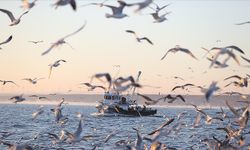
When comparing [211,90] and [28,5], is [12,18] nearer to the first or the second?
[28,5]

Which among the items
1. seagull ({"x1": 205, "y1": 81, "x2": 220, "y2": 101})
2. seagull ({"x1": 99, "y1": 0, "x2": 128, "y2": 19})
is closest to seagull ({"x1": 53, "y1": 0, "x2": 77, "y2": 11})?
seagull ({"x1": 99, "y1": 0, "x2": 128, "y2": 19})

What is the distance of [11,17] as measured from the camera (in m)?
16.5

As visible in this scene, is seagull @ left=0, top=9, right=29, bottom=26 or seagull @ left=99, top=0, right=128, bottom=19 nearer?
seagull @ left=99, top=0, right=128, bottom=19

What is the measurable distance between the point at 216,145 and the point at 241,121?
9.82ft

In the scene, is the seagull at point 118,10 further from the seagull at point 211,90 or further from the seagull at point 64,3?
the seagull at point 211,90

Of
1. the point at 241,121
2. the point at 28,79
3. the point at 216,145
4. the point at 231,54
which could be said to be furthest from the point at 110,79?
the point at 28,79

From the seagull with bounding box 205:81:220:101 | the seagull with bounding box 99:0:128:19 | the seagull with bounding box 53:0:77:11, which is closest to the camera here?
the seagull with bounding box 205:81:220:101

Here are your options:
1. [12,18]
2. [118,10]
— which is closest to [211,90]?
[118,10]

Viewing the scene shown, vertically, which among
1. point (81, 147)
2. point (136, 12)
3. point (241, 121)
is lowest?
point (81, 147)

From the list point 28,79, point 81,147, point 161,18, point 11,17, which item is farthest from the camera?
point 81,147

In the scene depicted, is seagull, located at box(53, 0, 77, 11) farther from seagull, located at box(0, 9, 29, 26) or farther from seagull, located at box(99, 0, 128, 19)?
seagull, located at box(0, 9, 29, 26)

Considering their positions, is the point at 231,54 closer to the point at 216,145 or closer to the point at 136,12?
the point at 136,12

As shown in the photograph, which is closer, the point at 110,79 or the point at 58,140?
the point at 110,79

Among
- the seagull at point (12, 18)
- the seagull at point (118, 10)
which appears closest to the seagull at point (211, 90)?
the seagull at point (118, 10)
